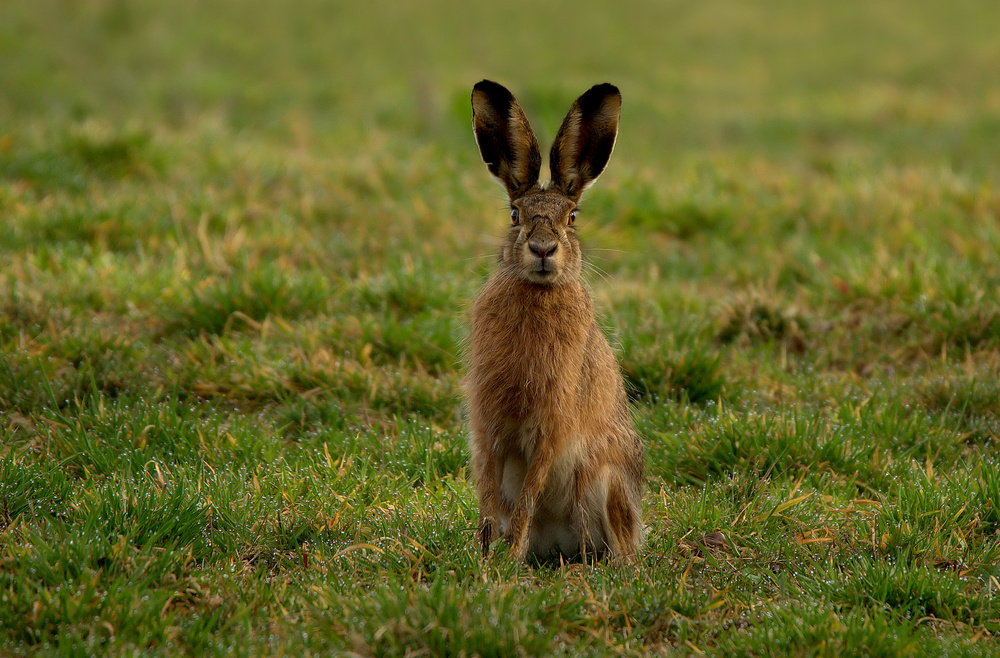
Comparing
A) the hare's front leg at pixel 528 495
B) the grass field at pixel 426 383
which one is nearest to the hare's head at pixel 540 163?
the hare's front leg at pixel 528 495

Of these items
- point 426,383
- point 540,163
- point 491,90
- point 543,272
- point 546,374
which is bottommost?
point 426,383

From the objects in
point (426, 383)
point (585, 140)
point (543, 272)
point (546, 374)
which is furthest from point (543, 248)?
point (426, 383)

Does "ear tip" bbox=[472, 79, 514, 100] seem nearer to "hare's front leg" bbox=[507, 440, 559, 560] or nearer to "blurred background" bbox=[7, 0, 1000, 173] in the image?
"hare's front leg" bbox=[507, 440, 559, 560]

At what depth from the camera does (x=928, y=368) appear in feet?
20.3

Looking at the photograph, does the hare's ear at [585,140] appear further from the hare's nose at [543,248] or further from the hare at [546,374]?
the hare's nose at [543,248]

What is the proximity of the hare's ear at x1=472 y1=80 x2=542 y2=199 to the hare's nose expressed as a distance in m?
0.37

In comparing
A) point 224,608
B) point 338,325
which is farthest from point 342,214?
point 224,608

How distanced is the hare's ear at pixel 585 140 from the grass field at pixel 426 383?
149cm

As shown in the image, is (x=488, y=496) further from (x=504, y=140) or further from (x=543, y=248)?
(x=504, y=140)

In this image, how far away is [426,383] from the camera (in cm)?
589

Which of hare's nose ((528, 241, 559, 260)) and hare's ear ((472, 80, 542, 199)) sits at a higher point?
hare's ear ((472, 80, 542, 199))

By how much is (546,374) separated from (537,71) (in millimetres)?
13940

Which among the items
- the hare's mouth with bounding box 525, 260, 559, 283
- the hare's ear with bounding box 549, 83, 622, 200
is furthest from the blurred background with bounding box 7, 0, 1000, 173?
the hare's mouth with bounding box 525, 260, 559, 283

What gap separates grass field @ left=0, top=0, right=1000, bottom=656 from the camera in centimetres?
371
